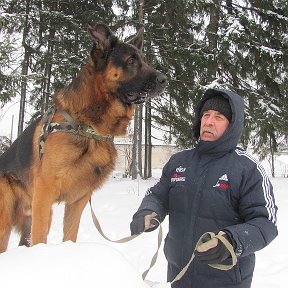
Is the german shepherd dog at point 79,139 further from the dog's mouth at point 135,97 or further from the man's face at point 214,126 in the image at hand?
the man's face at point 214,126

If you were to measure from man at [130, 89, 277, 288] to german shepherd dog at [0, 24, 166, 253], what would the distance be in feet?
2.66

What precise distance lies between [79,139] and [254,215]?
1664mm

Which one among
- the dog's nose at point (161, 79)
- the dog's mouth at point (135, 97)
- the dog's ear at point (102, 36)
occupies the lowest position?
the dog's mouth at point (135, 97)

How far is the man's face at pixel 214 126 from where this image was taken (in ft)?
7.79

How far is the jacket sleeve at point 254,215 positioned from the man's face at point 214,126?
34 centimetres

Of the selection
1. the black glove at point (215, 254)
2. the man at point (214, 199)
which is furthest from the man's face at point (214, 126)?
the black glove at point (215, 254)

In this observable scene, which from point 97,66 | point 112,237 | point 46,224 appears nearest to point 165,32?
point 112,237

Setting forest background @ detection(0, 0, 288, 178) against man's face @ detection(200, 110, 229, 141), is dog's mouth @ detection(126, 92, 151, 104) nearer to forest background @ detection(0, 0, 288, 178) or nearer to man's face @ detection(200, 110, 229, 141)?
man's face @ detection(200, 110, 229, 141)

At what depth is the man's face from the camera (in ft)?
7.79

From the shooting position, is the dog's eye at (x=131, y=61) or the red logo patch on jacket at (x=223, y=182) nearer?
the red logo patch on jacket at (x=223, y=182)

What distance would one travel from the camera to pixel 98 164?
3139 millimetres

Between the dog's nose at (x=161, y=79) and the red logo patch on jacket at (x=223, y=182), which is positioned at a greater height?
the dog's nose at (x=161, y=79)

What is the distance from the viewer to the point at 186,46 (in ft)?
47.7

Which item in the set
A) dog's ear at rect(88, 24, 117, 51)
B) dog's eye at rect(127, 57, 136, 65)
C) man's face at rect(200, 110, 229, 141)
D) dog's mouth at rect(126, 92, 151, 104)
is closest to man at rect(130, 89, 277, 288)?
man's face at rect(200, 110, 229, 141)
